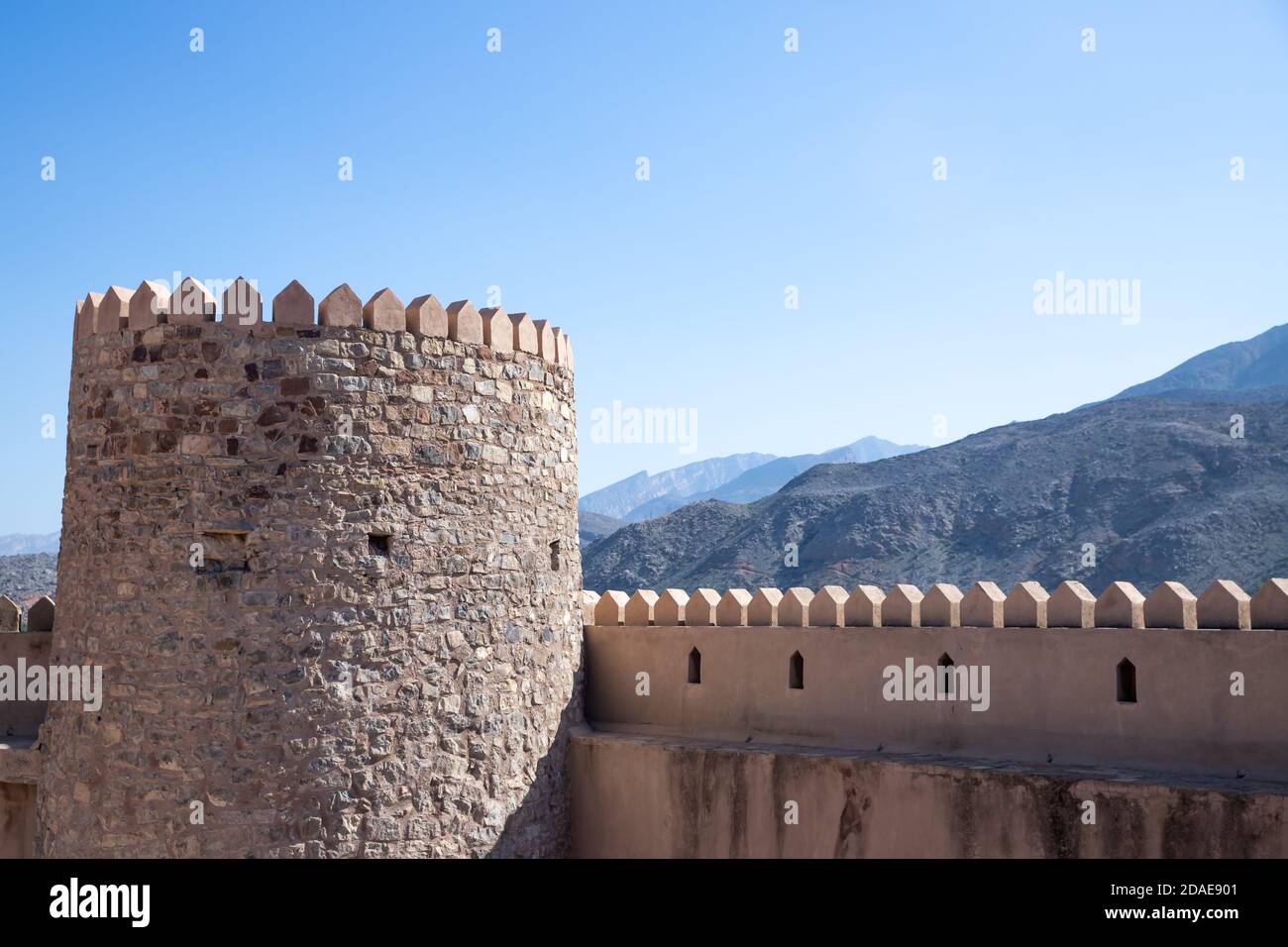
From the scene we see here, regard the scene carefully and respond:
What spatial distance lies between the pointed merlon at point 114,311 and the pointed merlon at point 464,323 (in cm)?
207

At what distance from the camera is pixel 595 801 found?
9117mm

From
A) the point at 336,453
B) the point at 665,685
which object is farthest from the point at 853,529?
the point at 336,453

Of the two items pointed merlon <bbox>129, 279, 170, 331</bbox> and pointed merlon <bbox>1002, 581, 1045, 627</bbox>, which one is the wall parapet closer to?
pointed merlon <bbox>1002, 581, 1045, 627</bbox>

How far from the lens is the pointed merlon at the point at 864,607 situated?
8.38 m

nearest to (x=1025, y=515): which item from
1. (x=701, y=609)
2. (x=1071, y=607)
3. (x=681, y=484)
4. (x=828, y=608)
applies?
Answer: (x=701, y=609)

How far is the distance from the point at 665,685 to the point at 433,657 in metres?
2.18

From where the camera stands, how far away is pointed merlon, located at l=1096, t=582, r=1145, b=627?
727 centimetres

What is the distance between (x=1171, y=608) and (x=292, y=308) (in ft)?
18.6

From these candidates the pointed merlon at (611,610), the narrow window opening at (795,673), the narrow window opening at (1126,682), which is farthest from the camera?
the pointed merlon at (611,610)

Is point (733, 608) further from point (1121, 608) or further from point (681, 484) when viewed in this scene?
point (681, 484)

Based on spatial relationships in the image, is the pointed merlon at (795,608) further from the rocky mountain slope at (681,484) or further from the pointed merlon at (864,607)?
the rocky mountain slope at (681,484)

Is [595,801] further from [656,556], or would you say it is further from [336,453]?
[656,556]

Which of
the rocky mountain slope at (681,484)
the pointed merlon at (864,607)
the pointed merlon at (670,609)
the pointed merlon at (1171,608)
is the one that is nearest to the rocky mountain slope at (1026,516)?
the pointed merlon at (670,609)

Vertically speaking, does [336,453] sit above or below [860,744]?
above
